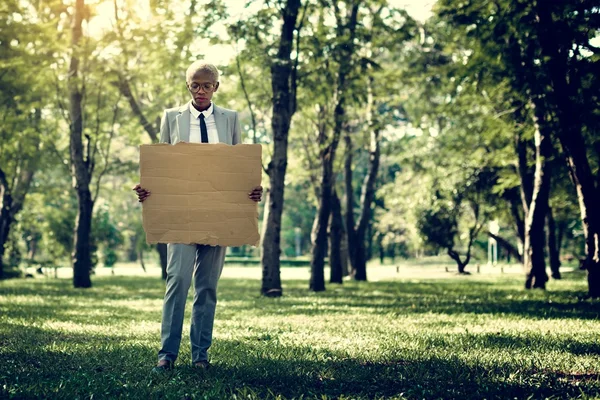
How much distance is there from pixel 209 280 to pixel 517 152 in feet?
63.7

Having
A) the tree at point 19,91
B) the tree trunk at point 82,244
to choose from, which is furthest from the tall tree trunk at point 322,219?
the tree at point 19,91

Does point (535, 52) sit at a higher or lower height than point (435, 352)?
higher

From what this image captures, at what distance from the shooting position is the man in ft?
21.2

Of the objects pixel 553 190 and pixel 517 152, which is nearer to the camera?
pixel 517 152

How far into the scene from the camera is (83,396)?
212 inches

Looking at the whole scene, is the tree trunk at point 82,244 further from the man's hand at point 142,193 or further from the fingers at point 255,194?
the fingers at point 255,194

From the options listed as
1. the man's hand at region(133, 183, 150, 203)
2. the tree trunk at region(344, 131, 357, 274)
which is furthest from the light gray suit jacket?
the tree trunk at region(344, 131, 357, 274)

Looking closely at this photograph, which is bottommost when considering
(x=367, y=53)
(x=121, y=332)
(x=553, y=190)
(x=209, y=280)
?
(x=121, y=332)

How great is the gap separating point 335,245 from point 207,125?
2296 centimetres

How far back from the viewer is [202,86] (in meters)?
6.43

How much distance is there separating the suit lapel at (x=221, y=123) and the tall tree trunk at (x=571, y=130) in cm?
894

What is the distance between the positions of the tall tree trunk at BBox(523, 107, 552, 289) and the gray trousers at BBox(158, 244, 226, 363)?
14711 millimetres

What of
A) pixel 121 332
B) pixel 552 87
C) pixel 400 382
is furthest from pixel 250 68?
pixel 400 382

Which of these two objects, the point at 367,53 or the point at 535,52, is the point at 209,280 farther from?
the point at 367,53
